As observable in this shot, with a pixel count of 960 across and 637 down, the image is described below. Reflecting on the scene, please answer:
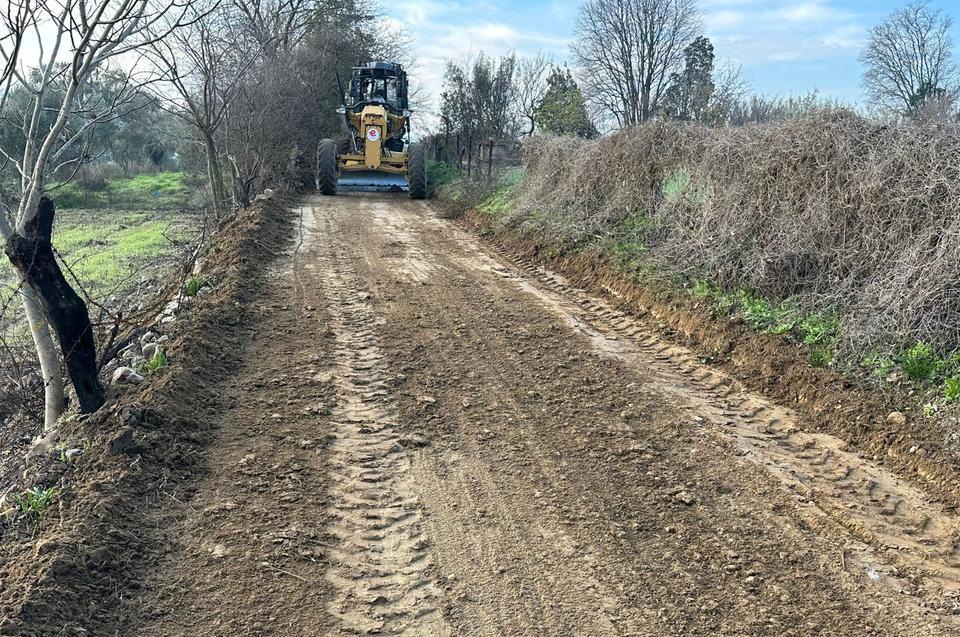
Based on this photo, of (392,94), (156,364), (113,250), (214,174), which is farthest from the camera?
(392,94)

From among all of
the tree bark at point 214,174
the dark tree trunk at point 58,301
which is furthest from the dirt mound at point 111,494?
the tree bark at point 214,174

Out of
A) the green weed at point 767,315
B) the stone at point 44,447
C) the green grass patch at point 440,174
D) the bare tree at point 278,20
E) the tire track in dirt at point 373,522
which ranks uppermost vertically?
the bare tree at point 278,20

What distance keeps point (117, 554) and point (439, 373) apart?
2.90m

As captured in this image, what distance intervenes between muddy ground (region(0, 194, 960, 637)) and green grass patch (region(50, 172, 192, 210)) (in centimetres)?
2417

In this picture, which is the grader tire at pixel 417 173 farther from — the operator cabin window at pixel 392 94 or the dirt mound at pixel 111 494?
the dirt mound at pixel 111 494

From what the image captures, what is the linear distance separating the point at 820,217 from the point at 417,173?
1307 cm

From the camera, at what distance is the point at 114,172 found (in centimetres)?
3634

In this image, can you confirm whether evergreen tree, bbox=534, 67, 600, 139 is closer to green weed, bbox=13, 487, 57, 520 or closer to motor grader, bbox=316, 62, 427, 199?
motor grader, bbox=316, 62, 427, 199

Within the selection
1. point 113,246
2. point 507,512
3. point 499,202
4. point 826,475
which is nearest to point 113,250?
point 113,246

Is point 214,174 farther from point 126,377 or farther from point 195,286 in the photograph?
point 126,377

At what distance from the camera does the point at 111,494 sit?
3.71 meters

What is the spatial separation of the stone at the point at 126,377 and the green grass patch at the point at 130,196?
23050 millimetres

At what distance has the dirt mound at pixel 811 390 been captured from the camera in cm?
430

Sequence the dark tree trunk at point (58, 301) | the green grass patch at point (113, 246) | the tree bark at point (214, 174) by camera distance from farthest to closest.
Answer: the tree bark at point (214, 174)
the green grass patch at point (113, 246)
the dark tree trunk at point (58, 301)
